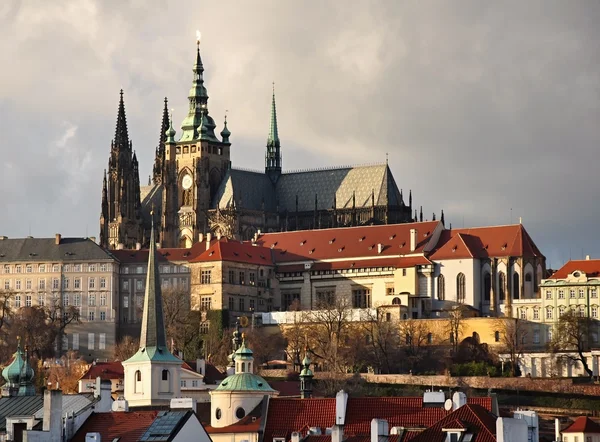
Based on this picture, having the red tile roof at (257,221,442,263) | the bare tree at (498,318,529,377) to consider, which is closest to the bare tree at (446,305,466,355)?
the bare tree at (498,318,529,377)

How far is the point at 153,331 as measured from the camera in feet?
372

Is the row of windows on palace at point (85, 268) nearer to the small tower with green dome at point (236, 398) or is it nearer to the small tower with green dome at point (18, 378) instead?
the small tower with green dome at point (18, 378)

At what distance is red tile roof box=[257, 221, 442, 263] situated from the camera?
172m

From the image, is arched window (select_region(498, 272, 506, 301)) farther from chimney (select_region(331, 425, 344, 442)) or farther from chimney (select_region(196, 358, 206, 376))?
chimney (select_region(331, 425, 344, 442))

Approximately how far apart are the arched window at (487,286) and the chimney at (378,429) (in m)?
92.9

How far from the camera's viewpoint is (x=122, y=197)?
19325 centimetres

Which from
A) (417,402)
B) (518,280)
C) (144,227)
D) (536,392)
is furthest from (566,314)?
(417,402)

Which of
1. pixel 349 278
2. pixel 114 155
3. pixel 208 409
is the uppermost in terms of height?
pixel 114 155

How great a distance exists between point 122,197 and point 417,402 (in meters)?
114

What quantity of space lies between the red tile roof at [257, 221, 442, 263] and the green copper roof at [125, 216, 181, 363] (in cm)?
5577

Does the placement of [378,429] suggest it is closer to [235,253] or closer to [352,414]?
[352,414]

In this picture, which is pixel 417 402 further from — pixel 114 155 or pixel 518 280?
pixel 114 155

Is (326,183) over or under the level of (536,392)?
over

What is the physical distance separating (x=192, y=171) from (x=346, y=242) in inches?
812
